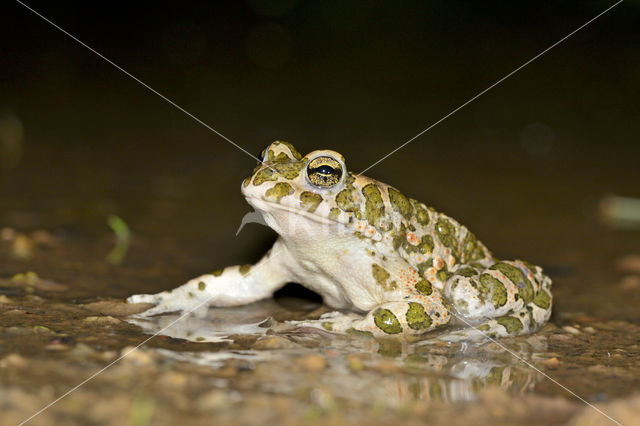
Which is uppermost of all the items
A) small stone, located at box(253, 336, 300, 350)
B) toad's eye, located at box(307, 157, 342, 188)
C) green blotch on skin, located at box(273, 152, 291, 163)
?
green blotch on skin, located at box(273, 152, 291, 163)

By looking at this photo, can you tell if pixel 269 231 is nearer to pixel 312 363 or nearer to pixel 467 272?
pixel 467 272

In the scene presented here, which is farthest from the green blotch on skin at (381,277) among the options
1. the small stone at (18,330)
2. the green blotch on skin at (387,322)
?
the small stone at (18,330)

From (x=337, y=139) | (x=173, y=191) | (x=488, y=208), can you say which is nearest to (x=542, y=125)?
(x=337, y=139)

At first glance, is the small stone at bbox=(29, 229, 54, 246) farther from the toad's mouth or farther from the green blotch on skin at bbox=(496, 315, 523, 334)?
the green blotch on skin at bbox=(496, 315, 523, 334)

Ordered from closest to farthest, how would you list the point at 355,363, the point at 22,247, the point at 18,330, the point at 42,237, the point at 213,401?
the point at 213,401 < the point at 355,363 < the point at 18,330 < the point at 22,247 < the point at 42,237

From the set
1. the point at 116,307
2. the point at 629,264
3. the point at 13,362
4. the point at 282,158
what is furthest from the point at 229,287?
the point at 629,264

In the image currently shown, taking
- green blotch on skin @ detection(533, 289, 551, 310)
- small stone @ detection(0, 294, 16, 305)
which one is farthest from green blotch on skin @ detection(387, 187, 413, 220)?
small stone @ detection(0, 294, 16, 305)

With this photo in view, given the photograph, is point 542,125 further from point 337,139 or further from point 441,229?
point 441,229
